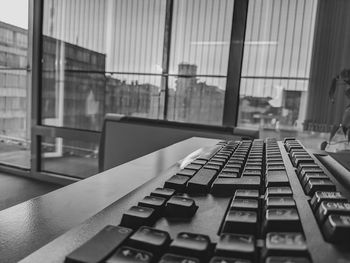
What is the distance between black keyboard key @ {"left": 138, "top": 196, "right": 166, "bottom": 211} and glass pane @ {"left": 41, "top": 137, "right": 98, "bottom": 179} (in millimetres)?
3498

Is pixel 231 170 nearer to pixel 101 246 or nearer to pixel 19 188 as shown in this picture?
pixel 101 246

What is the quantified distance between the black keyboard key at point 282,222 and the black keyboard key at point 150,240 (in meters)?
0.09

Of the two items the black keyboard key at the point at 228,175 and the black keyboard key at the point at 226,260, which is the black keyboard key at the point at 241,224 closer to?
the black keyboard key at the point at 226,260

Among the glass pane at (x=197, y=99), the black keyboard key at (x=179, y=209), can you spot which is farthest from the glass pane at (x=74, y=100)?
the black keyboard key at (x=179, y=209)

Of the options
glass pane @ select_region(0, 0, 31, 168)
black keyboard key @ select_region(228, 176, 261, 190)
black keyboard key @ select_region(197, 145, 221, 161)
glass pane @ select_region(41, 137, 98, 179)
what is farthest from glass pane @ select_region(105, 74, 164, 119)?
black keyboard key @ select_region(228, 176, 261, 190)

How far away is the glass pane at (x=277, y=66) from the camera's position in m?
2.73

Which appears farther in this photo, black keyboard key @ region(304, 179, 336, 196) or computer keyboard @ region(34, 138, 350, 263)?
black keyboard key @ region(304, 179, 336, 196)

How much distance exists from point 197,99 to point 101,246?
9.90 feet

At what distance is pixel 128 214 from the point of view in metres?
0.30

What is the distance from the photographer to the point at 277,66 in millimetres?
2863

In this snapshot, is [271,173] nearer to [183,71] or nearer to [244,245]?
[244,245]

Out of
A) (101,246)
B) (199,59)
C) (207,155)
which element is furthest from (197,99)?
(101,246)

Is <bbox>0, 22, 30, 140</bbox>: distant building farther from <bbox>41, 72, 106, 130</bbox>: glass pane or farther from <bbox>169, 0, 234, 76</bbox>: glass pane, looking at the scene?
<bbox>169, 0, 234, 76</bbox>: glass pane

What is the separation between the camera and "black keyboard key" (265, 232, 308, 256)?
0.23 meters
